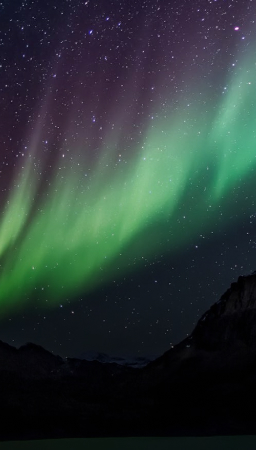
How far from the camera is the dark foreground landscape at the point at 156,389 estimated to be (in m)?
17.2

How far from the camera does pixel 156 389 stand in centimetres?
1928

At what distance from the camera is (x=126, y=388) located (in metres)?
19.8

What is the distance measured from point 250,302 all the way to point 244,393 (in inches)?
144

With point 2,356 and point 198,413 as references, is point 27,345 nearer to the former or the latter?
point 2,356

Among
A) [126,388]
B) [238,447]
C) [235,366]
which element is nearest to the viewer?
[238,447]

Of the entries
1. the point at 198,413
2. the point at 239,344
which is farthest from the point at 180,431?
the point at 239,344

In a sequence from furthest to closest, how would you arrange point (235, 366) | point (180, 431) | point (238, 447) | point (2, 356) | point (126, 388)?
point (2, 356), point (126, 388), point (235, 366), point (180, 431), point (238, 447)

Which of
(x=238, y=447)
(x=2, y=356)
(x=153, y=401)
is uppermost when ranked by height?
→ (x=2, y=356)

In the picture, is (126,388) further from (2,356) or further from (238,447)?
(238,447)

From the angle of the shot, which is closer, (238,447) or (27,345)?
(238,447)

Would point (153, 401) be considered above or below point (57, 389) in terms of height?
below

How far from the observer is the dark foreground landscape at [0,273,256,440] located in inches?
677

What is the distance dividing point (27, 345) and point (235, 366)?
10109mm

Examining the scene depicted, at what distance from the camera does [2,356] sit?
22.1 meters
